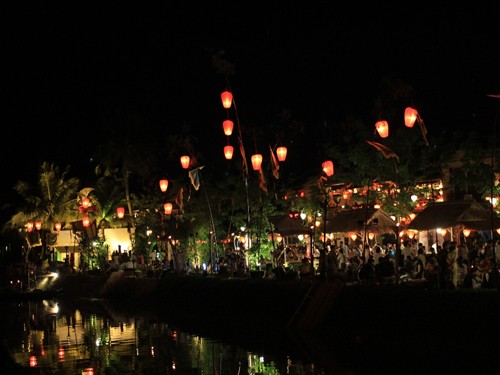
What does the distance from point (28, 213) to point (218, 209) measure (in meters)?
17.2

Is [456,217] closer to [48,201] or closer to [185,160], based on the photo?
[185,160]

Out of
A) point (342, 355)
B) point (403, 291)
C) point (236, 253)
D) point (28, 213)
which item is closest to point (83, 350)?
point (342, 355)

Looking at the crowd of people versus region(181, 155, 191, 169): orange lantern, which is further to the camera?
region(181, 155, 191, 169): orange lantern

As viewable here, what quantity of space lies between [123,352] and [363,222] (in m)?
9.54

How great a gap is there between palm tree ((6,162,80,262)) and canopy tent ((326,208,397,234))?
89.7 feet

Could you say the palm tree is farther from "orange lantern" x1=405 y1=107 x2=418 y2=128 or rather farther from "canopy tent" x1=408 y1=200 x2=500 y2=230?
"canopy tent" x1=408 y1=200 x2=500 y2=230

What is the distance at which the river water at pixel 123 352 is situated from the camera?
1478 cm

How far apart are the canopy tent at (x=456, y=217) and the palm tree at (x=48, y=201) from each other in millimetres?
31100

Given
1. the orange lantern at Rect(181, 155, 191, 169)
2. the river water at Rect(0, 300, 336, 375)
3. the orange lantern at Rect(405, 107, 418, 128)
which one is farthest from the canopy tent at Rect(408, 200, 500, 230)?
the orange lantern at Rect(181, 155, 191, 169)

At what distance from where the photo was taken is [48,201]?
49062mm

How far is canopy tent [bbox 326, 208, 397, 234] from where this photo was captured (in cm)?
2384

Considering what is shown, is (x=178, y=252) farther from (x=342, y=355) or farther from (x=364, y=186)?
(x=342, y=355)

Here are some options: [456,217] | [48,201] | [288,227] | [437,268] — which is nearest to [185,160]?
[288,227]

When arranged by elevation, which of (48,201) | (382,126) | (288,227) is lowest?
(288,227)
